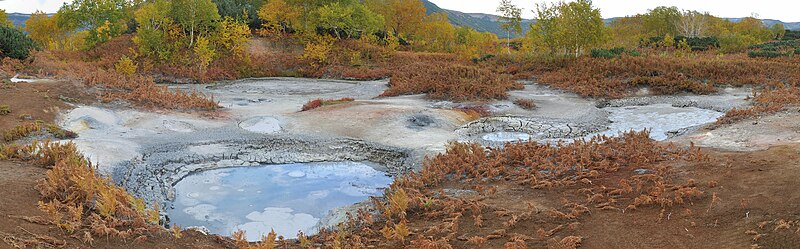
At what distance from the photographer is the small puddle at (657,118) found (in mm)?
16828

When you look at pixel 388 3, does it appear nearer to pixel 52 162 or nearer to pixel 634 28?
pixel 634 28

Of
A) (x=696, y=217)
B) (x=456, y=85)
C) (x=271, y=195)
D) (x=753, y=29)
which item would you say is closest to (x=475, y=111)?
(x=456, y=85)

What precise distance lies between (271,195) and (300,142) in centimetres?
405

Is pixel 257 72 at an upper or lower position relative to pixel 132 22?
lower

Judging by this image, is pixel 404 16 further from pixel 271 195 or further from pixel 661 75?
pixel 271 195

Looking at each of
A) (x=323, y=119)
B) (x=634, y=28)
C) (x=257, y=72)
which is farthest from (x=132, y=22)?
(x=634, y=28)

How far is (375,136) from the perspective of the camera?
53.2ft

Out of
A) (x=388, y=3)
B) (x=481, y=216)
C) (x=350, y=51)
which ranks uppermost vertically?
(x=388, y=3)

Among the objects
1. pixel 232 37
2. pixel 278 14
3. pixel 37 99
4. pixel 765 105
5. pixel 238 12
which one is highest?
pixel 238 12

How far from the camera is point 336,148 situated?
15258 mm

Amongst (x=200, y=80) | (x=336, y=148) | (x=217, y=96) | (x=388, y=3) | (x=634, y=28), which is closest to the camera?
(x=336, y=148)

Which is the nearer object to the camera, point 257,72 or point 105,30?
point 257,72

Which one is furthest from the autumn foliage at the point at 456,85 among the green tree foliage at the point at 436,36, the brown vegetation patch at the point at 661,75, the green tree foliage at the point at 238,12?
the green tree foliage at the point at 436,36

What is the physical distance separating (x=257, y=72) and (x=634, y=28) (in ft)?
181
